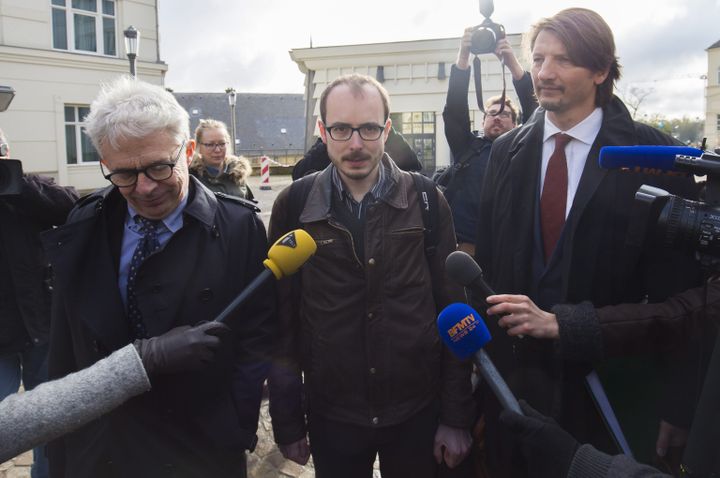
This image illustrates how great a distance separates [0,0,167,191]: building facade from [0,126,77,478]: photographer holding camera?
1340 centimetres

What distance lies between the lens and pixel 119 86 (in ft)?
6.13

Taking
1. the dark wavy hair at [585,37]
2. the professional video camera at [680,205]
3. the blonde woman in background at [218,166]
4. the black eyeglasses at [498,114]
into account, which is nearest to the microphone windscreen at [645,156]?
the professional video camera at [680,205]

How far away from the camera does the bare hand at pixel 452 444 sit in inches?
82.5

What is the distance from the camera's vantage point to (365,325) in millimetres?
2033

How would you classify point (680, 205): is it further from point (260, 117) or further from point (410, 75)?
point (260, 117)

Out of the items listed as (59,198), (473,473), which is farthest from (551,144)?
(59,198)

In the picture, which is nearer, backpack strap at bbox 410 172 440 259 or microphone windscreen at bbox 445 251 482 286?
microphone windscreen at bbox 445 251 482 286

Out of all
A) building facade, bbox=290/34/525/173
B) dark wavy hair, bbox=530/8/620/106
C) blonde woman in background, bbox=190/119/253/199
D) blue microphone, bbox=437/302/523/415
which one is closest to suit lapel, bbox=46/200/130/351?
blue microphone, bbox=437/302/523/415

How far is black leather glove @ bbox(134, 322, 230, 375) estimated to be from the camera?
61.9 inches

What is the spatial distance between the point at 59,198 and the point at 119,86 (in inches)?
48.8

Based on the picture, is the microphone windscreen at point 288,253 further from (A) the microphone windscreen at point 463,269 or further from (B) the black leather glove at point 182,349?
(A) the microphone windscreen at point 463,269

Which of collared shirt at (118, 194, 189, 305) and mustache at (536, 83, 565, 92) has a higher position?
mustache at (536, 83, 565, 92)

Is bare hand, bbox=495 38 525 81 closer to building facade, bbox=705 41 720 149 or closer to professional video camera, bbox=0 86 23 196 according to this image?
professional video camera, bbox=0 86 23 196

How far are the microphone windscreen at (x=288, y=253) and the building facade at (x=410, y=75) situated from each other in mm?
17964
